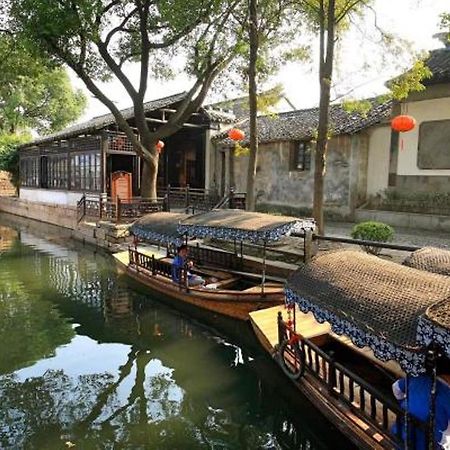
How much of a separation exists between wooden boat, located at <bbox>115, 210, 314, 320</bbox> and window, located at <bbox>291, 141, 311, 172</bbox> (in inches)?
329

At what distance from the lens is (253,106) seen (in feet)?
41.7

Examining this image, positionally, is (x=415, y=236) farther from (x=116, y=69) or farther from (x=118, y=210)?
(x=116, y=69)

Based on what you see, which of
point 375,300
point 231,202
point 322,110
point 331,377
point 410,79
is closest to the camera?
point 375,300

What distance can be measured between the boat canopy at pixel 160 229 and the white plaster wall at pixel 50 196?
12.0 m

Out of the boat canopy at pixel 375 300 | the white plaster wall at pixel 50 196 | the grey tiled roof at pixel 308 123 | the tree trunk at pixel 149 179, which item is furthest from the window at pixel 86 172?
the boat canopy at pixel 375 300

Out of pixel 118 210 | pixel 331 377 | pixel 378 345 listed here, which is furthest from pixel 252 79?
pixel 378 345

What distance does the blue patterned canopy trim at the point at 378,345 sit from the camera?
3615 mm

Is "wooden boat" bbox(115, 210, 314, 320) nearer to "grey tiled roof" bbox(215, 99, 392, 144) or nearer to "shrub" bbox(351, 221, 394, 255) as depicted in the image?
"shrub" bbox(351, 221, 394, 255)

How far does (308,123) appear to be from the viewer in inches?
773

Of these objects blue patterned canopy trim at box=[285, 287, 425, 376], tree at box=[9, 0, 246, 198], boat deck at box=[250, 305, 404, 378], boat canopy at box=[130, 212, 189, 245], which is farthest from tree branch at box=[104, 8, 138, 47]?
blue patterned canopy trim at box=[285, 287, 425, 376]

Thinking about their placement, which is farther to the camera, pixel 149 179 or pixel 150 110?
pixel 150 110

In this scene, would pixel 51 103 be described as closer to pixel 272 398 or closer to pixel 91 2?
pixel 91 2

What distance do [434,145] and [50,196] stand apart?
67.6 feet

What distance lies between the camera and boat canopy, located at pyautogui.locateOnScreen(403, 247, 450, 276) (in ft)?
17.5
